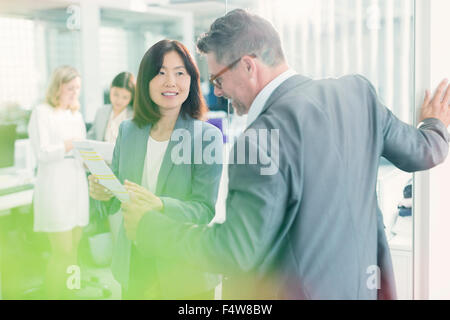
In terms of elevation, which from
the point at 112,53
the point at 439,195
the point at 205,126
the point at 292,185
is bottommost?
the point at 439,195

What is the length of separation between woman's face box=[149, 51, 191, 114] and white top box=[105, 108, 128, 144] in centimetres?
53

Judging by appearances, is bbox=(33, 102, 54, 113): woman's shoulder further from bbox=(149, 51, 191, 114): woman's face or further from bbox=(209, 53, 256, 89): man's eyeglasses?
bbox=(209, 53, 256, 89): man's eyeglasses

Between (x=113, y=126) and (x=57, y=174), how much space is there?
0.34m

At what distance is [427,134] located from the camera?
50.8 inches

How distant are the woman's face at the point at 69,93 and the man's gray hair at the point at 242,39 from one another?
105 cm

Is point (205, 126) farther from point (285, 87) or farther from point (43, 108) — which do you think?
point (43, 108)

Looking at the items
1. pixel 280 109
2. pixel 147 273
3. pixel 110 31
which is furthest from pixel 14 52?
pixel 280 109

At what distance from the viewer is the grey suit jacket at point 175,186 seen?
1.51 meters

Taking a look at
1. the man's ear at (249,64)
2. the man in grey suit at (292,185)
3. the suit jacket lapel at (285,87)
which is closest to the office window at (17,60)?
the man in grey suit at (292,185)

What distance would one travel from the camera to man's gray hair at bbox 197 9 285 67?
1.14 m

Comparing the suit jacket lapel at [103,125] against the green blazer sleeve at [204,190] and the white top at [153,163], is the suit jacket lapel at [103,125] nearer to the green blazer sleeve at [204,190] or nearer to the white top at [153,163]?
the white top at [153,163]

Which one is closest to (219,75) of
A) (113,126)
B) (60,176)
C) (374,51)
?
(374,51)

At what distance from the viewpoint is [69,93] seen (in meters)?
2.05
